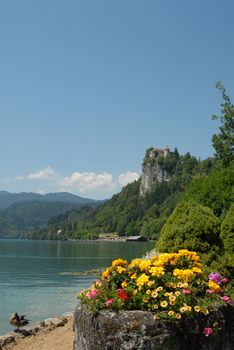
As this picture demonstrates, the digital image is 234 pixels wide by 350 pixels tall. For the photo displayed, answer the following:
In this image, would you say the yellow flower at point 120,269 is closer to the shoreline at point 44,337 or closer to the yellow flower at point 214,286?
the yellow flower at point 214,286

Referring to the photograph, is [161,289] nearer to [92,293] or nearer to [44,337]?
[92,293]

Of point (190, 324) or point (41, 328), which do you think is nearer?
point (190, 324)

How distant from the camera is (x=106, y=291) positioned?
8.24 m

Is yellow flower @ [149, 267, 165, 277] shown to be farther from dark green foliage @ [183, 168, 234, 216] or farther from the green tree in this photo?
the green tree

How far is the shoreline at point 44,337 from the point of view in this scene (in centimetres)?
1340

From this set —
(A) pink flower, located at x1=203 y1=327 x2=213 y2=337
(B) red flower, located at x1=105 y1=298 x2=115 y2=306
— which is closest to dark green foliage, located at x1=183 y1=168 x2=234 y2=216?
(A) pink flower, located at x1=203 y1=327 x2=213 y2=337

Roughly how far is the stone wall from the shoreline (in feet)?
16.5

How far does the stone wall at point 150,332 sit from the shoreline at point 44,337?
16.5 feet

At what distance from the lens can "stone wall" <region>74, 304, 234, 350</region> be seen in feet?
24.0

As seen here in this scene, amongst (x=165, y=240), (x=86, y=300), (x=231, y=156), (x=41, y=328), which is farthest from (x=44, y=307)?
(x=231, y=156)

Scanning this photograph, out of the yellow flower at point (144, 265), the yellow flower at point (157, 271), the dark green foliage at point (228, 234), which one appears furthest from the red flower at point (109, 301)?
the dark green foliage at point (228, 234)

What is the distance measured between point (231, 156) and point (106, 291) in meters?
55.4

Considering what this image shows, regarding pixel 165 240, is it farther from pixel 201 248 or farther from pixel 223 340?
pixel 223 340

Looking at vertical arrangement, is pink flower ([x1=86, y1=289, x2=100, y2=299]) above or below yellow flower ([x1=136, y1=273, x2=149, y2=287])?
below
